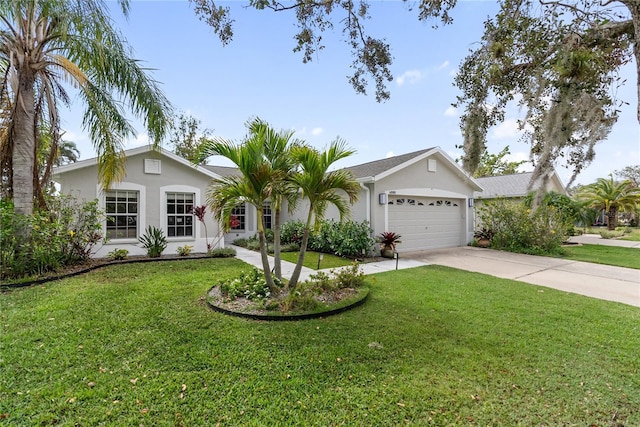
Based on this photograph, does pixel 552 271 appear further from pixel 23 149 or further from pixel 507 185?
pixel 507 185

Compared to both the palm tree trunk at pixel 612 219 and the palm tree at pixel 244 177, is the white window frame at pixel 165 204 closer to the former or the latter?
the palm tree at pixel 244 177

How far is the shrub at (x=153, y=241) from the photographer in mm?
9070

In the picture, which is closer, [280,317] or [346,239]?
[280,317]

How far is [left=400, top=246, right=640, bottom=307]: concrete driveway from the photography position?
6.17 metres

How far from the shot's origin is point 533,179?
11.7 feet

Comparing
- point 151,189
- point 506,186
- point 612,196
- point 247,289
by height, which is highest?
point 506,186

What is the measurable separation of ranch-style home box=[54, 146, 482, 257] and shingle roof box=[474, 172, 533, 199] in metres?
7.93

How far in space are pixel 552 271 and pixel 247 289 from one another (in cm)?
797

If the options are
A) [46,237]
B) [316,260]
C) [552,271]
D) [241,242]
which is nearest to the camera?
[46,237]

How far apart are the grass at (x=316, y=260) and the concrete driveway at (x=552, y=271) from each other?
2.30 m

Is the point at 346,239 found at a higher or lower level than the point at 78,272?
higher

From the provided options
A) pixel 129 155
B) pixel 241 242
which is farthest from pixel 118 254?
pixel 241 242

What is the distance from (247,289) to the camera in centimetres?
536

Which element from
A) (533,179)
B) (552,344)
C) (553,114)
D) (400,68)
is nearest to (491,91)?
(553,114)
